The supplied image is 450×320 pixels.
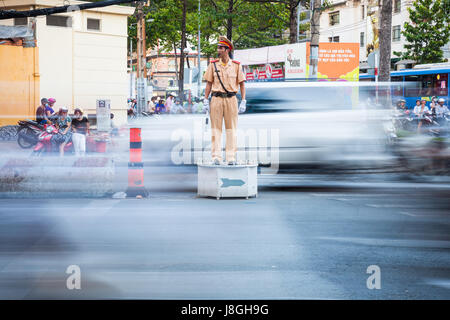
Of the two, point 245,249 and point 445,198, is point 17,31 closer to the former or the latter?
point 445,198

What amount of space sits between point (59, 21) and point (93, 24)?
1.81 meters

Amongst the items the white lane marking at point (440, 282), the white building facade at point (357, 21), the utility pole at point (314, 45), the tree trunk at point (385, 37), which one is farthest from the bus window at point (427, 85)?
the white lane marking at point (440, 282)

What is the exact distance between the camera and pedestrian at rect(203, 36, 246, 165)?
30.6ft

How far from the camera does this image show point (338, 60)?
26.0m

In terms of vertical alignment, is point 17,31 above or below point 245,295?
above

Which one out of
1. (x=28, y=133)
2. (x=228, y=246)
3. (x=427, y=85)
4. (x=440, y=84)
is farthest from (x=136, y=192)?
(x=427, y=85)

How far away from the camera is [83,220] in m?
7.51

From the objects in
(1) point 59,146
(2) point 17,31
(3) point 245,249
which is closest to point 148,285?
(3) point 245,249

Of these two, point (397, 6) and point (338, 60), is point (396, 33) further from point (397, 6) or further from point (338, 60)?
point (338, 60)

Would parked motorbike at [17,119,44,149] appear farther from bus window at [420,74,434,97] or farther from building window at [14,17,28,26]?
bus window at [420,74,434,97]

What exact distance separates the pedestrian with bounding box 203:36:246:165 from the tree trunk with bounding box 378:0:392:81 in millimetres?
11593

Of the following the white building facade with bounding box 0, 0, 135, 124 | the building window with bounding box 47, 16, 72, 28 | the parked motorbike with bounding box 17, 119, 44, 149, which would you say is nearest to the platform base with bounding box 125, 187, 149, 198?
the parked motorbike with bounding box 17, 119, 44, 149

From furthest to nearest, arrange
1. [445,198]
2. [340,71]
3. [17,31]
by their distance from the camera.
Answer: [340,71] < [17,31] < [445,198]

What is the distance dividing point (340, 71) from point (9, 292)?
75.1 ft
